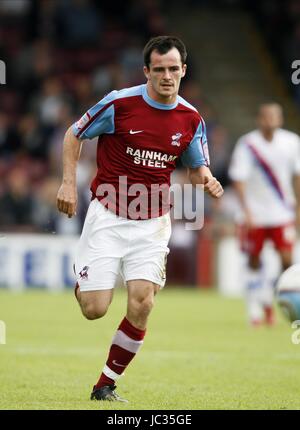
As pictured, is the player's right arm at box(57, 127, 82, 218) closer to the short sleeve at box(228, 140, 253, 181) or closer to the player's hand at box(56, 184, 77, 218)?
the player's hand at box(56, 184, 77, 218)

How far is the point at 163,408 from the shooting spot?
723cm

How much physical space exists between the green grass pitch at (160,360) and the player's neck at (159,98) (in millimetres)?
1926

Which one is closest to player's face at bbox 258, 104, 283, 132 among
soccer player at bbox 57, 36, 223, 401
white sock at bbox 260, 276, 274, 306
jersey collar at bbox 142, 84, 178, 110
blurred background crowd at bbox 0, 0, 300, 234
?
white sock at bbox 260, 276, 274, 306

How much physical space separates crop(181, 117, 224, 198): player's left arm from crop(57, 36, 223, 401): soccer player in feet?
0.07

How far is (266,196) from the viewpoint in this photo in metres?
14.0

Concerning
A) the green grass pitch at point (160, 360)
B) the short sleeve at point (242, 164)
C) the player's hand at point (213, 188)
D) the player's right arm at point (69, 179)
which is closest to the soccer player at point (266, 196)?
the short sleeve at point (242, 164)

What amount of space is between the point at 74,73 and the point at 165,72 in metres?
15.9

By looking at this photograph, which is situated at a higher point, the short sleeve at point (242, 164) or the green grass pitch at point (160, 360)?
the short sleeve at point (242, 164)

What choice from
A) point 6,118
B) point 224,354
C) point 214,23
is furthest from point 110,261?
point 214,23

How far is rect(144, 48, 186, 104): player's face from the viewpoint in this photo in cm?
751

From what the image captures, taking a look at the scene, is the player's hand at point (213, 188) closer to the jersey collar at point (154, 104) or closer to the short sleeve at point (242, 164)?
the jersey collar at point (154, 104)

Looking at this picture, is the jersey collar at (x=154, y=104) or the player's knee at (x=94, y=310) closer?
the player's knee at (x=94, y=310)

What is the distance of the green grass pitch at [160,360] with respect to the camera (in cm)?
770

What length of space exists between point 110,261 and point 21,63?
47.6 ft
